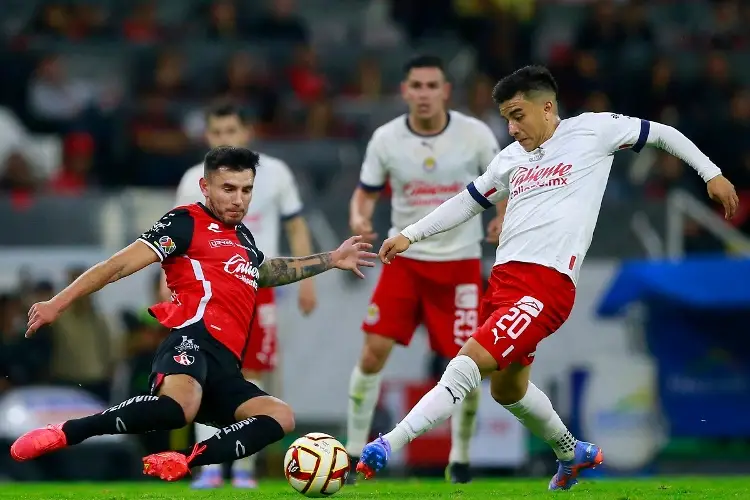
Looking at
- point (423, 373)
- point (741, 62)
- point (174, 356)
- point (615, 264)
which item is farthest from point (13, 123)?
point (174, 356)

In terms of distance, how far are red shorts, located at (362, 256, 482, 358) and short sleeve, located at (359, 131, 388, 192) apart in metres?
0.64

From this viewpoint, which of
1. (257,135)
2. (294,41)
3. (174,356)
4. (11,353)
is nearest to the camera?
(174,356)

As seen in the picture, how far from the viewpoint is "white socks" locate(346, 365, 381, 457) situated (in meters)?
11.0

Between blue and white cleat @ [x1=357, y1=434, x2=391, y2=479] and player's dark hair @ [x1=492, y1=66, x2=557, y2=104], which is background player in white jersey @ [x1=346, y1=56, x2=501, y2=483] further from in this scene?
blue and white cleat @ [x1=357, y1=434, x2=391, y2=479]

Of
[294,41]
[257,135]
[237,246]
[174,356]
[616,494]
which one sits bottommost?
[616,494]

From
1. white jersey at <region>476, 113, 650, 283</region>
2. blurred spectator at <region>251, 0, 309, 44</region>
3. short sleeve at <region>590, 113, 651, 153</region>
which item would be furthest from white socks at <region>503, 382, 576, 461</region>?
blurred spectator at <region>251, 0, 309, 44</region>

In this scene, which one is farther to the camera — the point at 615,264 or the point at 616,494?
the point at 615,264

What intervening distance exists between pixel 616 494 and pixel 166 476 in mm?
2646

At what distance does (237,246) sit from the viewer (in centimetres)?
879

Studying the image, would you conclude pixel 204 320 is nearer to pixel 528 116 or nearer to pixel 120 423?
pixel 120 423

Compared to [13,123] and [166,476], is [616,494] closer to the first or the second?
[166,476]

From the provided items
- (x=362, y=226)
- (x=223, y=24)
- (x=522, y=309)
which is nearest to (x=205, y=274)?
(x=522, y=309)

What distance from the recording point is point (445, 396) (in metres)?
8.38

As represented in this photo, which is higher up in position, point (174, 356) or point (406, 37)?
point (406, 37)
